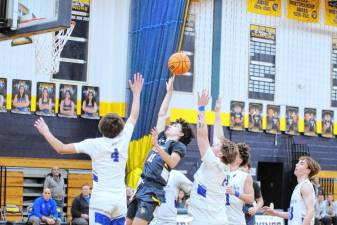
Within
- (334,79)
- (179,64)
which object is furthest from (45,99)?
(334,79)

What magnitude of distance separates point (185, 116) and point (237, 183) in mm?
10128

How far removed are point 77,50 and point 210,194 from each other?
10.8 m

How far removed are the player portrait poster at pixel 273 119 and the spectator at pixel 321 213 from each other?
2191 millimetres

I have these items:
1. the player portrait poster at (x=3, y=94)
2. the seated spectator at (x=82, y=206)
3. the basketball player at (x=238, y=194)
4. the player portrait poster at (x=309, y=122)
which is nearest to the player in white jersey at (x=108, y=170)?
the basketball player at (x=238, y=194)

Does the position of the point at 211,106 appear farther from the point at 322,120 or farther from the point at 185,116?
the point at 322,120

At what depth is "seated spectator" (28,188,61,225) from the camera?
47.2ft

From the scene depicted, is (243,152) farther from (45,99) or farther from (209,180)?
(45,99)

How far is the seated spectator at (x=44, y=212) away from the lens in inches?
567

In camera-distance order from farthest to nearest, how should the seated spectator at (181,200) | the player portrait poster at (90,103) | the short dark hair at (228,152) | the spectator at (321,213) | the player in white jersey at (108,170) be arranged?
1. the spectator at (321,213)
2. the player portrait poster at (90,103)
3. the seated spectator at (181,200)
4. the short dark hair at (228,152)
5. the player in white jersey at (108,170)

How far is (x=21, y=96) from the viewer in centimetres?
1723

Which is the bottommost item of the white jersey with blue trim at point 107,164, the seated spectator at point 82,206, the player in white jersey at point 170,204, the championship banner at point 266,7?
the seated spectator at point 82,206

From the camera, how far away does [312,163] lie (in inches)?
338

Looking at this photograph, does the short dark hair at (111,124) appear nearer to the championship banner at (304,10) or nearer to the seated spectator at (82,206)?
the seated spectator at (82,206)

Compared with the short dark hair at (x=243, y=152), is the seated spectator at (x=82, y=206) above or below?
below
